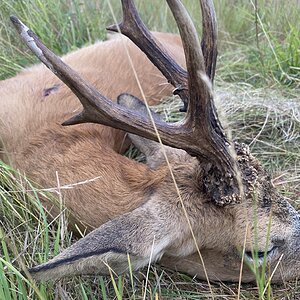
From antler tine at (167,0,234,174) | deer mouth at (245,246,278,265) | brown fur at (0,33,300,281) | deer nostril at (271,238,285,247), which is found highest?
antler tine at (167,0,234,174)

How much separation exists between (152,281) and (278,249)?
64 centimetres

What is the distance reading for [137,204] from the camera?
3.04 metres

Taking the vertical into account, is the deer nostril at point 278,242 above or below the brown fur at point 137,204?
below

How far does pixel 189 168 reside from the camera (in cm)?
312

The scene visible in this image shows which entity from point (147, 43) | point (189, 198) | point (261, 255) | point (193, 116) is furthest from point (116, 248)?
point (147, 43)

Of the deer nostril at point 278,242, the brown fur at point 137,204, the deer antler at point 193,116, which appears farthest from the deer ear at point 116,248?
the deer nostril at point 278,242

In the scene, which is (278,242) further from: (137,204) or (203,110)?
(203,110)

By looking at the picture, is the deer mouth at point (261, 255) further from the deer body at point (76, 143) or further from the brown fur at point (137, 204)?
the deer body at point (76, 143)

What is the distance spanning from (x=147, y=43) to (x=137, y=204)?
2.79ft

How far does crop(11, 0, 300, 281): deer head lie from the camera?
2.63m

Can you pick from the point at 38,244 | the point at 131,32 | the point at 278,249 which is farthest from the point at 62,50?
the point at 278,249

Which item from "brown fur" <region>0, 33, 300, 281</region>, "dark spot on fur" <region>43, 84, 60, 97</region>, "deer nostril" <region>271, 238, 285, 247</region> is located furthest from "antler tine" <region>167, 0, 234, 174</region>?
"dark spot on fur" <region>43, 84, 60, 97</region>

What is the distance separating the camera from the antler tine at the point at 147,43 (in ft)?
10.7

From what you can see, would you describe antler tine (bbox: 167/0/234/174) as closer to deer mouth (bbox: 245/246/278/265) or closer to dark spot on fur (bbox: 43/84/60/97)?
deer mouth (bbox: 245/246/278/265)
